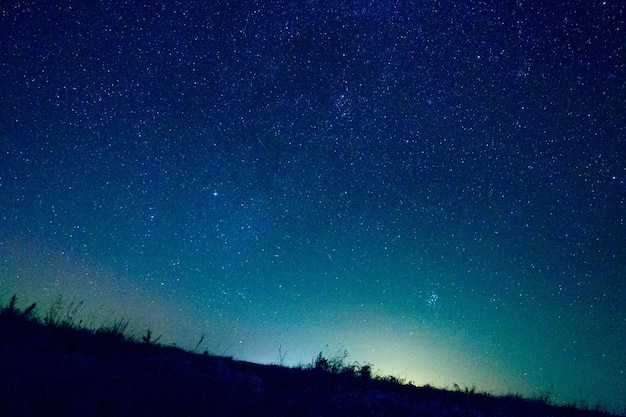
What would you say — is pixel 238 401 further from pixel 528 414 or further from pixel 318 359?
pixel 528 414

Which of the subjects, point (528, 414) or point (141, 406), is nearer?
point (141, 406)

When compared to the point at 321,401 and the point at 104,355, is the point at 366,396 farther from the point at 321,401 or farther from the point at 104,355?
the point at 104,355

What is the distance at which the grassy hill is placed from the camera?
4.38m

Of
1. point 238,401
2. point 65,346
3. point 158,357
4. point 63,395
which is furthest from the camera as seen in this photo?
point 158,357

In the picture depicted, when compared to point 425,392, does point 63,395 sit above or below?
below

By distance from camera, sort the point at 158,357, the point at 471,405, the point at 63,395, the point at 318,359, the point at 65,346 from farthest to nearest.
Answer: the point at 318,359, the point at 471,405, the point at 158,357, the point at 65,346, the point at 63,395

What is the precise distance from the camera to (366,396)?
6.74 m

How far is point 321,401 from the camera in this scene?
6125 mm

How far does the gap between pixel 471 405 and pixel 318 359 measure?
3132mm

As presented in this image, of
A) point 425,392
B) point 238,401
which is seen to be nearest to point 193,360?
point 238,401

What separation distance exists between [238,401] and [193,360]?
1.88 m

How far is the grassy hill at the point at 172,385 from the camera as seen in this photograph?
4.38 metres

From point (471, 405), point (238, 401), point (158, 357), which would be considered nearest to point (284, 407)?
point (238, 401)

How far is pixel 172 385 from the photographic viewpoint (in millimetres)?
5188
